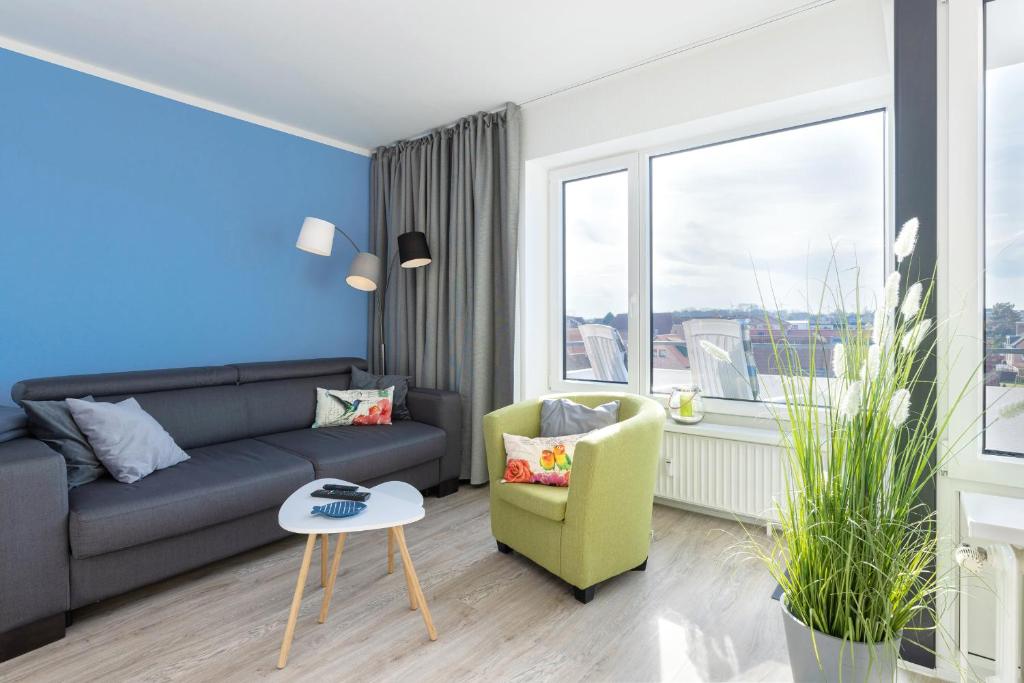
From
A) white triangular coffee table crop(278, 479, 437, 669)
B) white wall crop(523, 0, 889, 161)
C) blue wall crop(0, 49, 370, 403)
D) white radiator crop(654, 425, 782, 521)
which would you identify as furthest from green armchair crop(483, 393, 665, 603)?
blue wall crop(0, 49, 370, 403)

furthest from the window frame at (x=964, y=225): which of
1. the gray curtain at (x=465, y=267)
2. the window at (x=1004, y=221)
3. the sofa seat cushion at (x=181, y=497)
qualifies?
the sofa seat cushion at (x=181, y=497)

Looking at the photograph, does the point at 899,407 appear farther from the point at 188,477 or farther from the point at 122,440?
the point at 122,440

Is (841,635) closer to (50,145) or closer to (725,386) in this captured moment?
(725,386)

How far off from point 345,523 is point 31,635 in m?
1.21

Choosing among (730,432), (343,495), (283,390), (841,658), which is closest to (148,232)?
(283,390)

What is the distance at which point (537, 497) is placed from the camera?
7.43 feet

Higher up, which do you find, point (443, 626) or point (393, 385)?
point (393, 385)

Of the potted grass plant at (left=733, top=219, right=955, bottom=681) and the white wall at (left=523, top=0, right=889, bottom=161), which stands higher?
the white wall at (left=523, top=0, right=889, bottom=161)

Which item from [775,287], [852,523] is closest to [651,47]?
[775,287]

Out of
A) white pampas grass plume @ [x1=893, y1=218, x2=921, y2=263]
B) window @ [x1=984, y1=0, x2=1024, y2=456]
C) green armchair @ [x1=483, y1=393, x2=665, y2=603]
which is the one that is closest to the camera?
white pampas grass plume @ [x1=893, y1=218, x2=921, y2=263]

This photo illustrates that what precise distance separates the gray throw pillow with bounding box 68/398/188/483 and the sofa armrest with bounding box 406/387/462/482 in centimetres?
144

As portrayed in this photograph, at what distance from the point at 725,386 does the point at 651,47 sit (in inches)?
75.0

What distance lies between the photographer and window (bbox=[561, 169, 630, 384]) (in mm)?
3498

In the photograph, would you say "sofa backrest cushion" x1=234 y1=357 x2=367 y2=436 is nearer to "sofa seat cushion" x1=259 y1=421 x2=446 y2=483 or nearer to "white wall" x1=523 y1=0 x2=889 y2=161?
"sofa seat cushion" x1=259 y1=421 x2=446 y2=483
